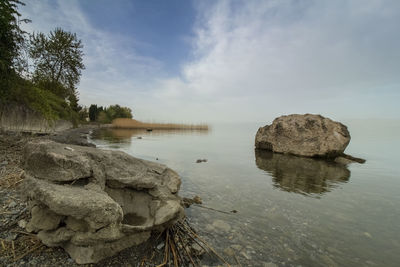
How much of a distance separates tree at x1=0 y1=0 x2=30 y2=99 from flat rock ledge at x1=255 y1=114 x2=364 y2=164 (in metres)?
20.6

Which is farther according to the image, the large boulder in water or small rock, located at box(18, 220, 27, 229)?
the large boulder in water

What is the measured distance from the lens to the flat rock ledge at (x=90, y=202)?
257 cm

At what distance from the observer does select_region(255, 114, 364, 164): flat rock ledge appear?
15820mm

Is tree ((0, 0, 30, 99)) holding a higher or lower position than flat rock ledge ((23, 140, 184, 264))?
higher

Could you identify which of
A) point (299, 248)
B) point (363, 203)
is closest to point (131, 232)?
point (299, 248)

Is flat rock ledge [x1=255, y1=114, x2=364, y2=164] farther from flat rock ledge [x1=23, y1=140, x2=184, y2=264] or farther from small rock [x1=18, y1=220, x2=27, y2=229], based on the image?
small rock [x1=18, y1=220, x2=27, y2=229]

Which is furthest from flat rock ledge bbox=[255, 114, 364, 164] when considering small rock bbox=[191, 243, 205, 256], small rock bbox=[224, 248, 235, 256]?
small rock bbox=[191, 243, 205, 256]

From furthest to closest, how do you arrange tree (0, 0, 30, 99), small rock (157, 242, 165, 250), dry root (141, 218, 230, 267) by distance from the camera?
tree (0, 0, 30, 99)
small rock (157, 242, 165, 250)
dry root (141, 218, 230, 267)

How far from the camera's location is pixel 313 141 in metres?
16.8

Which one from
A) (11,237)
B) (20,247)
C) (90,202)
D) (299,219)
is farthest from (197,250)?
(299,219)

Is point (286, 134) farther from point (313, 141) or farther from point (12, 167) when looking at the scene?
point (12, 167)

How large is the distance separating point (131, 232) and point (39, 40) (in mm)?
35299

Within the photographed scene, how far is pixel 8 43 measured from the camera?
841 centimetres

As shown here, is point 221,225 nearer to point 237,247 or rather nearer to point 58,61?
point 237,247
